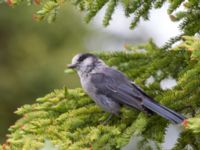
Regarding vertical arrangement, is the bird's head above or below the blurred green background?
below

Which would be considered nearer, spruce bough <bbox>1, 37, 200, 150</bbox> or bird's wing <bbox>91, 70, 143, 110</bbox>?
spruce bough <bbox>1, 37, 200, 150</bbox>

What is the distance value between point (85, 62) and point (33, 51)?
379 inches

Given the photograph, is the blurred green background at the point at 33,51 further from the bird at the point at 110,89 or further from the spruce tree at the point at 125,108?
the spruce tree at the point at 125,108

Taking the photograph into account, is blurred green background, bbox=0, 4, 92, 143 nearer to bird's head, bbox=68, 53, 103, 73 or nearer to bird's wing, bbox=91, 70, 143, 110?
bird's head, bbox=68, 53, 103, 73

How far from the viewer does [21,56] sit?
14.6 meters

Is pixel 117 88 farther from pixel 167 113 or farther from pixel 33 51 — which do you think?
pixel 33 51

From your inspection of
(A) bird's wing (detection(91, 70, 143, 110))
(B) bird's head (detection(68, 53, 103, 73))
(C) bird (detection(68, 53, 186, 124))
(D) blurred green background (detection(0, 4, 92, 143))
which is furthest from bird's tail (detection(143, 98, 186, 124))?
(D) blurred green background (detection(0, 4, 92, 143))

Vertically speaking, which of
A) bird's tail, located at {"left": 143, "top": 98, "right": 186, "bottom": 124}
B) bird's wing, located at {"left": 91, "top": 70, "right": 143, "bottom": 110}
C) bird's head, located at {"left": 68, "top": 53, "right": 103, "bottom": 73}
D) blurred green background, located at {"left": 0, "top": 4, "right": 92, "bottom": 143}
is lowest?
bird's tail, located at {"left": 143, "top": 98, "right": 186, "bottom": 124}

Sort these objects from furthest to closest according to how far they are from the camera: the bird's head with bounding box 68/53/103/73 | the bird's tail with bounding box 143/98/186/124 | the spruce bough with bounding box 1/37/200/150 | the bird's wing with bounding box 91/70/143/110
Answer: the bird's head with bounding box 68/53/103/73
the bird's wing with bounding box 91/70/143/110
the bird's tail with bounding box 143/98/186/124
the spruce bough with bounding box 1/37/200/150

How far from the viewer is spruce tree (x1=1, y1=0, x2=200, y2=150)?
3.83 meters

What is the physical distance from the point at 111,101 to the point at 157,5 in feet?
2.25

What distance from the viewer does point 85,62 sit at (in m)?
5.02

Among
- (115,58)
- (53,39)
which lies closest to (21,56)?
(53,39)

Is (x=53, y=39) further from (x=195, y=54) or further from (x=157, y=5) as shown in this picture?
(x=195, y=54)
